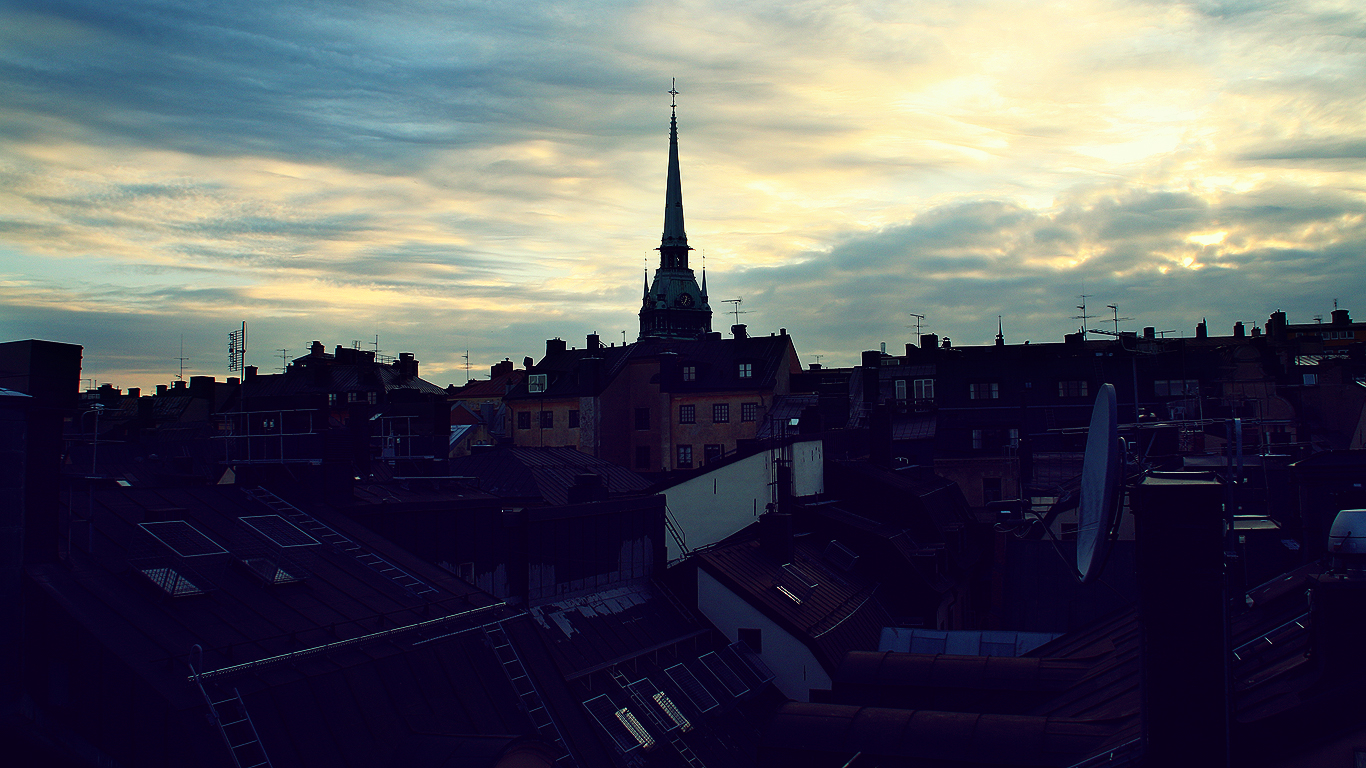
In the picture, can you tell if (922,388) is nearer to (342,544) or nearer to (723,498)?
(723,498)

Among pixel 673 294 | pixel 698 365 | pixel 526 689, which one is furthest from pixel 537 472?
pixel 673 294

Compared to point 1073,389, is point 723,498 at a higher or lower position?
lower

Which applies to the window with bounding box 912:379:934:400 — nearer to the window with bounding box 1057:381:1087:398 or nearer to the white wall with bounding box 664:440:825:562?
the window with bounding box 1057:381:1087:398

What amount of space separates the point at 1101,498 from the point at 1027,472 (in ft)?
175

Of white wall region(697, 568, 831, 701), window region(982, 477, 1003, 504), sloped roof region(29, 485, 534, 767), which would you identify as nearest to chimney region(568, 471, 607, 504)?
white wall region(697, 568, 831, 701)

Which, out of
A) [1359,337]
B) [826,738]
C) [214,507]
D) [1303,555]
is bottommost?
[826,738]

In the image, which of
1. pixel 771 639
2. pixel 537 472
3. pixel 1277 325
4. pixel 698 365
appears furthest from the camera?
pixel 1277 325

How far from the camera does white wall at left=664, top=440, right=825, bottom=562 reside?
4203 cm

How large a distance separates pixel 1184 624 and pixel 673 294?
6147 inches

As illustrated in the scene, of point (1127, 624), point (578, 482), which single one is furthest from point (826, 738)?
point (578, 482)

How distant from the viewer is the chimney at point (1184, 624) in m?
14.9

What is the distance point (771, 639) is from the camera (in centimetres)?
3391

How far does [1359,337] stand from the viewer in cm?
13625

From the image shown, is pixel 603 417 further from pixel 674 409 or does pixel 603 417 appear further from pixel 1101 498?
pixel 1101 498
